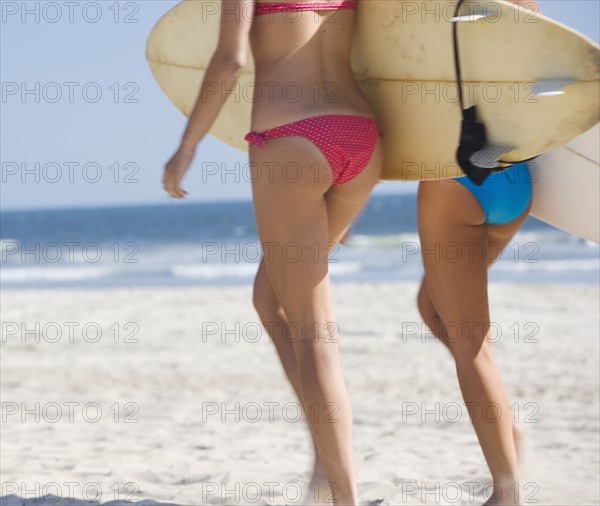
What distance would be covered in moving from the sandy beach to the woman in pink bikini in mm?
Result: 909

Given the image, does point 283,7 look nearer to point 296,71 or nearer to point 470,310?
point 296,71

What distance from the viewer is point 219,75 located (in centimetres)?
202

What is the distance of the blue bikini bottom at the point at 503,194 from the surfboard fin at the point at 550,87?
29cm

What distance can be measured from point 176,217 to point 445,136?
45254 mm

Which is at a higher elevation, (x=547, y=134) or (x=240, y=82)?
(x=547, y=134)

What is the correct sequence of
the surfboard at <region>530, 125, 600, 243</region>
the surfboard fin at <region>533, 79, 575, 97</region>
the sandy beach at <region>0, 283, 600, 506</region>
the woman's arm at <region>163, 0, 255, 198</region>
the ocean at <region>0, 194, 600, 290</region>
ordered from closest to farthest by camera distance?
the woman's arm at <region>163, 0, 255, 198</region> < the surfboard fin at <region>533, 79, 575, 97</region> < the surfboard at <region>530, 125, 600, 243</region> < the sandy beach at <region>0, 283, 600, 506</region> < the ocean at <region>0, 194, 600, 290</region>

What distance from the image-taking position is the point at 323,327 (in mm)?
2135

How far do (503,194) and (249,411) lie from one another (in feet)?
8.50

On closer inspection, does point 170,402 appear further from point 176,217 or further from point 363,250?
point 176,217

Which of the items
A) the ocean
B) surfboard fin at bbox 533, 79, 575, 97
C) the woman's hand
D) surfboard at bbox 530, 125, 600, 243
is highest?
surfboard fin at bbox 533, 79, 575, 97

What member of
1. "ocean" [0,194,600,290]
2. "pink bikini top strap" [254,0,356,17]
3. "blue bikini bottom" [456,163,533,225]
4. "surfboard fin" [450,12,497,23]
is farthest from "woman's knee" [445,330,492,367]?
"ocean" [0,194,600,290]

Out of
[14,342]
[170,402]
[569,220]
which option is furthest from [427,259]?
[14,342]

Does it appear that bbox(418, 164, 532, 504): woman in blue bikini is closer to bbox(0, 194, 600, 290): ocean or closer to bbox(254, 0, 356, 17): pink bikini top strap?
bbox(254, 0, 356, 17): pink bikini top strap

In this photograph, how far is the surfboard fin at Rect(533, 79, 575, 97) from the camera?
7.13 ft
